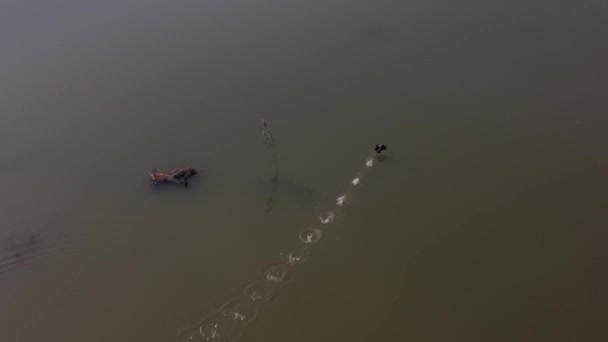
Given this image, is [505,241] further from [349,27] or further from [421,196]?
[349,27]

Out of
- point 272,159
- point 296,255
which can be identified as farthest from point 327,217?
point 272,159

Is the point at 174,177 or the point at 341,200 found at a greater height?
the point at 174,177

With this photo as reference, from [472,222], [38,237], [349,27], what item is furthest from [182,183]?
[349,27]

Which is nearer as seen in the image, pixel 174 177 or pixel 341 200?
pixel 341 200

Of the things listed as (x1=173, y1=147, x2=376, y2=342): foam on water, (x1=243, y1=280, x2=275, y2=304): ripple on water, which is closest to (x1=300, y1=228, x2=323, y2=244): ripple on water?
(x1=173, y1=147, x2=376, y2=342): foam on water

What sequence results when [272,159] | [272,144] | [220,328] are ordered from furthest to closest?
[272,144], [272,159], [220,328]

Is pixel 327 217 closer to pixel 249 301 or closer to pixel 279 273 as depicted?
pixel 279 273

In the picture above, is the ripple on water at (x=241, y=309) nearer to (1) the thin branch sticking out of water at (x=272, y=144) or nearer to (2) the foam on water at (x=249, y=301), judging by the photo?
(2) the foam on water at (x=249, y=301)

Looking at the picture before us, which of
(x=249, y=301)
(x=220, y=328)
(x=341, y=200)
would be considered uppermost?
(x=341, y=200)
